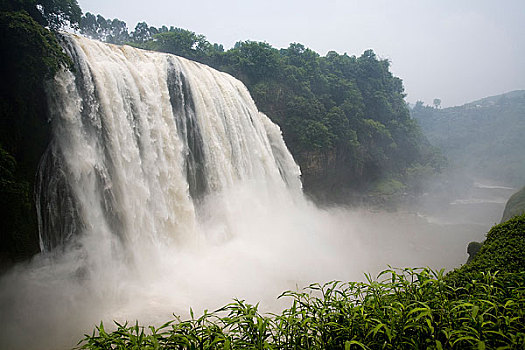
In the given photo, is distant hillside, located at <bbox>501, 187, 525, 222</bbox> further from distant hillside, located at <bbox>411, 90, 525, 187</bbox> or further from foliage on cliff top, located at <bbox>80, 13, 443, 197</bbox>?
distant hillside, located at <bbox>411, 90, 525, 187</bbox>

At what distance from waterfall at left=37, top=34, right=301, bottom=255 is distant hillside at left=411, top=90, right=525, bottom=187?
36.4 metres

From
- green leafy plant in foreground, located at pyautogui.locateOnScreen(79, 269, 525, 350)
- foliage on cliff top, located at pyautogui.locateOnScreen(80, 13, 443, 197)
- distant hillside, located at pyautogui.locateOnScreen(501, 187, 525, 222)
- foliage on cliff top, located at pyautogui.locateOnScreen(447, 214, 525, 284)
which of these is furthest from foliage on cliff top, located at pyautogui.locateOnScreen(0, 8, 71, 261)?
foliage on cliff top, located at pyautogui.locateOnScreen(80, 13, 443, 197)

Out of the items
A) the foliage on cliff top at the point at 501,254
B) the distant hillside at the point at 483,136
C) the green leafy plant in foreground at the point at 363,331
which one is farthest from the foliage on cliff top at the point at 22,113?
the distant hillside at the point at 483,136

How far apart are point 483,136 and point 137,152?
2204 inches

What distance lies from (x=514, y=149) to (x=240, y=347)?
175ft

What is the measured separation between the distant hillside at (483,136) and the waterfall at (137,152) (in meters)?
36.4

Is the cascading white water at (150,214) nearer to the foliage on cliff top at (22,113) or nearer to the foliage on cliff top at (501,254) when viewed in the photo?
the foliage on cliff top at (22,113)

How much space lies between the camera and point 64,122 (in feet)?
25.1

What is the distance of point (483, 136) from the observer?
164 feet

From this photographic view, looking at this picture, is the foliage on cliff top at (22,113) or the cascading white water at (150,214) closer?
the foliage on cliff top at (22,113)

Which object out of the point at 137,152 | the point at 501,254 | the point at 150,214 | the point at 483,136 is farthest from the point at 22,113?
the point at 483,136

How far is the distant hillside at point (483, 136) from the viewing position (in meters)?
41.0

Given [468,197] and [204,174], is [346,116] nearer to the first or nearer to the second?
[468,197]

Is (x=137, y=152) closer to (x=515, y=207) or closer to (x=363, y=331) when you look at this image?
(x=363, y=331)
